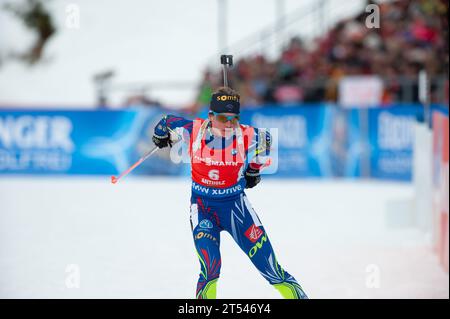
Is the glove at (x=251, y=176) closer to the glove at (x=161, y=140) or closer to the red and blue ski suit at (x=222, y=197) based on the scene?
the red and blue ski suit at (x=222, y=197)

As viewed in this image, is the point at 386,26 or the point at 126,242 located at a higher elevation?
the point at 386,26

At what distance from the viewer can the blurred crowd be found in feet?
66.4

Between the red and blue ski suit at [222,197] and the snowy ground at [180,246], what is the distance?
2.07 metres

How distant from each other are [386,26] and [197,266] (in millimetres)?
14349

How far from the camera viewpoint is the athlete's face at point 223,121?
5.44m

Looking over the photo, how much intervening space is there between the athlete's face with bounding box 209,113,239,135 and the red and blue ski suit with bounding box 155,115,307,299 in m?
0.06

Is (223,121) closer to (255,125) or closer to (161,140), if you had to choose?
(161,140)

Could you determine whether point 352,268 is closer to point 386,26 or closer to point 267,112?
point 267,112

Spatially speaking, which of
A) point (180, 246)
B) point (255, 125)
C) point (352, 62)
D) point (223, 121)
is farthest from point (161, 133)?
point (352, 62)

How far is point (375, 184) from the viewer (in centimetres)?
1906

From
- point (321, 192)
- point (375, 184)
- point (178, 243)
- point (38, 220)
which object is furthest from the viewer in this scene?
point (375, 184)

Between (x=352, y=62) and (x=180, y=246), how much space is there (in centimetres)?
1225

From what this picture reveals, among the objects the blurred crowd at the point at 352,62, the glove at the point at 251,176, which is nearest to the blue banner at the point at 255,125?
the blurred crowd at the point at 352,62

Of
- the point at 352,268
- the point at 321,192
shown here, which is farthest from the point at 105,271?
the point at 321,192
